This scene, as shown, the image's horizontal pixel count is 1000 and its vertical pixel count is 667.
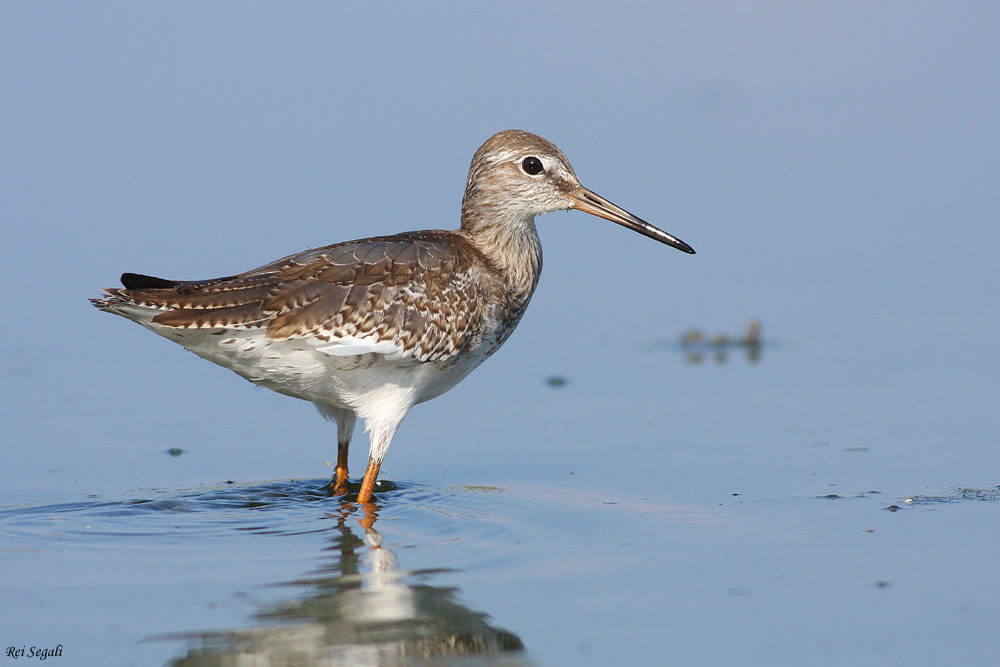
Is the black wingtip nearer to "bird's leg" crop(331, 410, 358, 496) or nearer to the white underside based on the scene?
the white underside

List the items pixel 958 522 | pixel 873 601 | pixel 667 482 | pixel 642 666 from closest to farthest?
pixel 642 666 → pixel 873 601 → pixel 958 522 → pixel 667 482

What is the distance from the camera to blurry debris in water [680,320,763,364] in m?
11.0

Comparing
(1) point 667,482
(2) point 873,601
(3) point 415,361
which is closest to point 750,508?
(1) point 667,482

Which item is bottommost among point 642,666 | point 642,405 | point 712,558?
point 642,666

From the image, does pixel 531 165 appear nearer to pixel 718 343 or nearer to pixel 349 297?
pixel 349 297

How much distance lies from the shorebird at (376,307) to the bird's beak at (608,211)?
0.08ft

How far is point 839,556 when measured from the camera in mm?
6762

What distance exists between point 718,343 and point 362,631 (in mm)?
5998

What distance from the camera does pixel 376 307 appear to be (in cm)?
798

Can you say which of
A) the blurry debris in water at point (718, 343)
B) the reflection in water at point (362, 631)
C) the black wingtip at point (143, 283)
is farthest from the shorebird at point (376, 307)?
the blurry debris in water at point (718, 343)

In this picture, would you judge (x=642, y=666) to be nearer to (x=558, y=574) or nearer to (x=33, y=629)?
(x=558, y=574)

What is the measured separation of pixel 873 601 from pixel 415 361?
3.26 metres

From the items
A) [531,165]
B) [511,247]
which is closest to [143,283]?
[511,247]

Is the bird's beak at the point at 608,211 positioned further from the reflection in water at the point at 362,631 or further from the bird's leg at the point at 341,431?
the reflection in water at the point at 362,631
